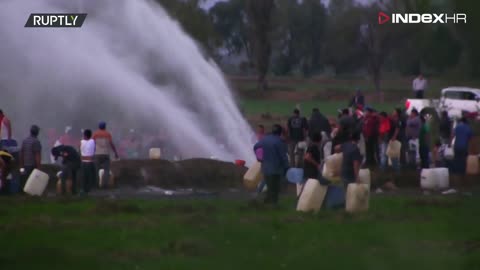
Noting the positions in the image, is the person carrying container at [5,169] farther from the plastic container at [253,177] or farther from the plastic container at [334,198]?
the plastic container at [334,198]

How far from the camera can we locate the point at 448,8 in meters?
6.85

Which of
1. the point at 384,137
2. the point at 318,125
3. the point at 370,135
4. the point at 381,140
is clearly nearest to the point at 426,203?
the point at 370,135

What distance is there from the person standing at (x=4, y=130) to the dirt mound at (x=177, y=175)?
1.45 meters

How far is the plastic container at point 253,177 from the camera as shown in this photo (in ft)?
71.1

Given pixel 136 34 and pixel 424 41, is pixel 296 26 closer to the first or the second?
pixel 136 34

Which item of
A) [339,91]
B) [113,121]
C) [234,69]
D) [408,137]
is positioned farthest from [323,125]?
[234,69]

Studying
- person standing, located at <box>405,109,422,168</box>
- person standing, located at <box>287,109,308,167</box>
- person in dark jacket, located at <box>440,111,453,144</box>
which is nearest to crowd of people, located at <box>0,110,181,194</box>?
person standing, located at <box>287,109,308,167</box>

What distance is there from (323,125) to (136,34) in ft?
24.3

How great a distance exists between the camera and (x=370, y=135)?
2464 cm

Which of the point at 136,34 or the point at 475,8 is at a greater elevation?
the point at 136,34

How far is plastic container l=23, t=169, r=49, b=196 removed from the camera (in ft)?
65.9

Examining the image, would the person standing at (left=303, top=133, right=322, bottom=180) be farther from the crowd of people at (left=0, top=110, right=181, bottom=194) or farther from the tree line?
the tree line

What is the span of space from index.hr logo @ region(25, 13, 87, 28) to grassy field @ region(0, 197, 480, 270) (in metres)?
12.5

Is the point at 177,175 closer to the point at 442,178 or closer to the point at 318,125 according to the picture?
the point at 318,125
